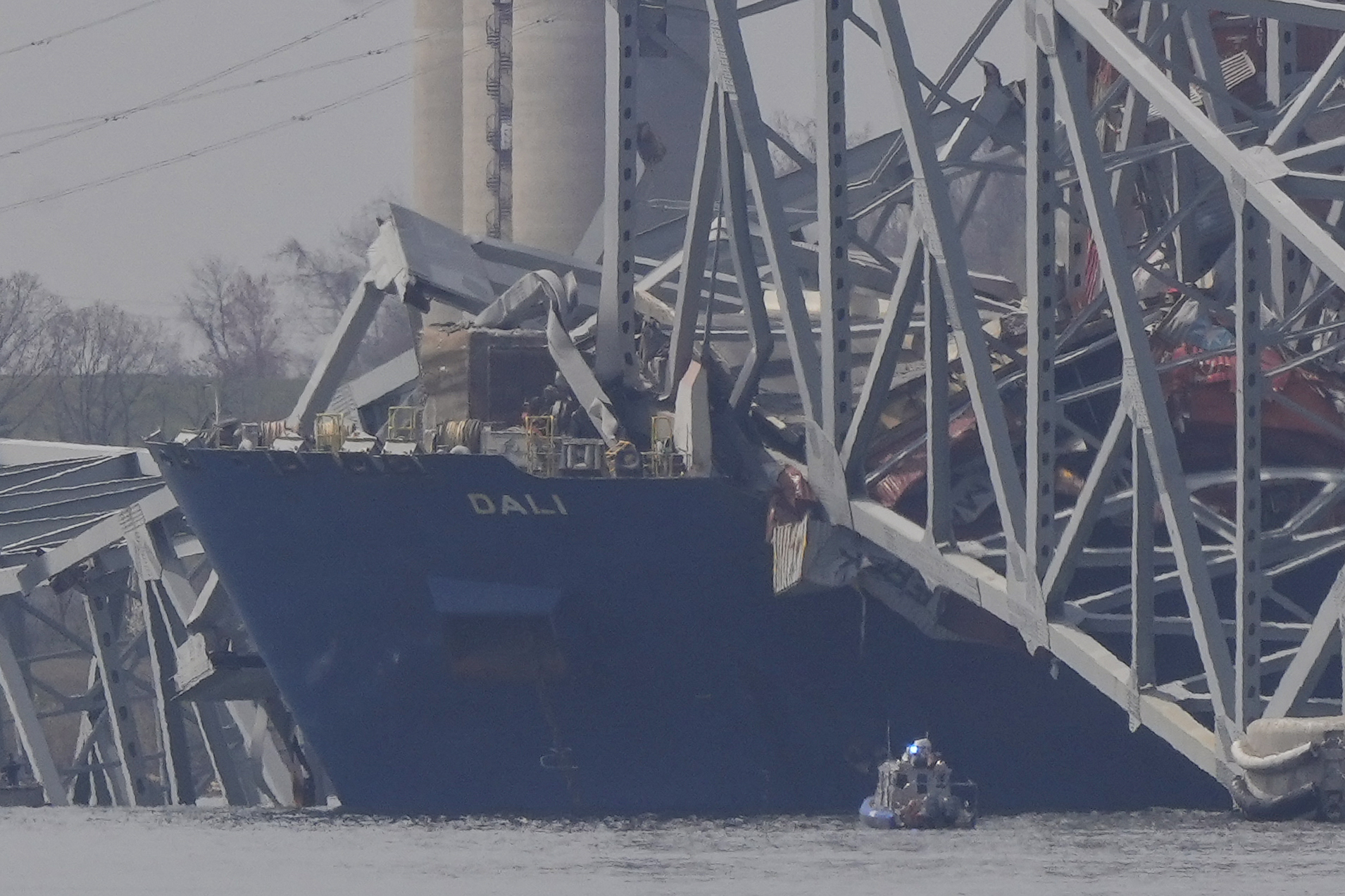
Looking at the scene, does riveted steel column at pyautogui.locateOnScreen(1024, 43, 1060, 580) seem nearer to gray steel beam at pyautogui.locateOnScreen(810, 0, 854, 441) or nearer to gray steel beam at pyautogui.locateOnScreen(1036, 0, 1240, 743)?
gray steel beam at pyautogui.locateOnScreen(1036, 0, 1240, 743)

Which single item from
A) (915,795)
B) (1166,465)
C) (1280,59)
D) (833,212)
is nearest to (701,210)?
(833,212)

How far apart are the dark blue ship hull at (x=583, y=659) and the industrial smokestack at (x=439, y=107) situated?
56869 mm

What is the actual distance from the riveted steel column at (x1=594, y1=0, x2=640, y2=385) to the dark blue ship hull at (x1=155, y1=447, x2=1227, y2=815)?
3557mm

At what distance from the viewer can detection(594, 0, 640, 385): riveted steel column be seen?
49.9 metres

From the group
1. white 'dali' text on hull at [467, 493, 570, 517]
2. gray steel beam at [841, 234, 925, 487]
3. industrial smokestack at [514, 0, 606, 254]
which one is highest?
industrial smokestack at [514, 0, 606, 254]

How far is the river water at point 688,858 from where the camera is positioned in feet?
121

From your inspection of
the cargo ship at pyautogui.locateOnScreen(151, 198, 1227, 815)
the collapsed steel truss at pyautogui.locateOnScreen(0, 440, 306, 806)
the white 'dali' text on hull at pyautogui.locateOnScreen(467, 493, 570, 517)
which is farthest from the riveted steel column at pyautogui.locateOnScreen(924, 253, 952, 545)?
the collapsed steel truss at pyautogui.locateOnScreen(0, 440, 306, 806)

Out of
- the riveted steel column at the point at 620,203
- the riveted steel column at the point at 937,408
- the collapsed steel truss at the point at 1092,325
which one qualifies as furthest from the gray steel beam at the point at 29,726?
the riveted steel column at the point at 937,408

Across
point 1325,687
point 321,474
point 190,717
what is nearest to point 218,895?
point 321,474

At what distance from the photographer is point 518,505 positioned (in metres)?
48.9

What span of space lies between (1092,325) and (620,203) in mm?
8035

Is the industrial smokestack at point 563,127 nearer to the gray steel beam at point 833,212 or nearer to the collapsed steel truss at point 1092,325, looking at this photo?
the collapsed steel truss at point 1092,325

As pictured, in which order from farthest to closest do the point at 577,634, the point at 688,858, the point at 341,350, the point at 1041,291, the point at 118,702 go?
the point at 118,702, the point at 341,350, the point at 577,634, the point at 688,858, the point at 1041,291

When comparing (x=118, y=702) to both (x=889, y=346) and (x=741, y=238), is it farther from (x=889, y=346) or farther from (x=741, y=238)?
(x=889, y=346)
